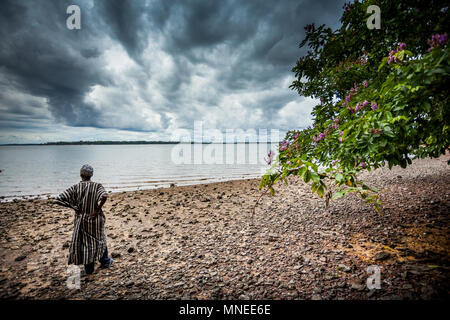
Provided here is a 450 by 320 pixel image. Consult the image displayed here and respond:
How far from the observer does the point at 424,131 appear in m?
3.00

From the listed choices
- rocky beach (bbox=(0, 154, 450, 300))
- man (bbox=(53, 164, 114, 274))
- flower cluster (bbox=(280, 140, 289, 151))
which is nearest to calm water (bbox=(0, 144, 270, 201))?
flower cluster (bbox=(280, 140, 289, 151))

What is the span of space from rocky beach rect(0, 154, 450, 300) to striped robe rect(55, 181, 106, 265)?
539 mm

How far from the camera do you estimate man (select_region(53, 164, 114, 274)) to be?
165 inches

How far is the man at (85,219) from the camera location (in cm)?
418

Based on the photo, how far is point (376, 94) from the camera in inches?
108

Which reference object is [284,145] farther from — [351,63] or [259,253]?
[259,253]

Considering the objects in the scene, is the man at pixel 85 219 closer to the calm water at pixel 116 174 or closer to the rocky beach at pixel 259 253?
the rocky beach at pixel 259 253

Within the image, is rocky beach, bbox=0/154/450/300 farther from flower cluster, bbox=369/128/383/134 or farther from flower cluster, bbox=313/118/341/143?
flower cluster, bbox=313/118/341/143

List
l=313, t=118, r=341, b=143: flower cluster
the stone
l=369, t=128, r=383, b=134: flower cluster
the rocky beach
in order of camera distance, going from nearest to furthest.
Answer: l=369, t=128, r=383, b=134: flower cluster → the rocky beach → l=313, t=118, r=341, b=143: flower cluster → the stone

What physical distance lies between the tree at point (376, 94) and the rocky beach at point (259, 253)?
162cm

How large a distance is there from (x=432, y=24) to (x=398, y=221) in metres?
5.06

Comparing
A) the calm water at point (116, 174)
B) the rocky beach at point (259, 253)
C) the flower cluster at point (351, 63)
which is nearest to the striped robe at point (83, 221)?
the rocky beach at point (259, 253)

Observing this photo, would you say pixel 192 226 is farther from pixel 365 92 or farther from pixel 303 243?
pixel 365 92
